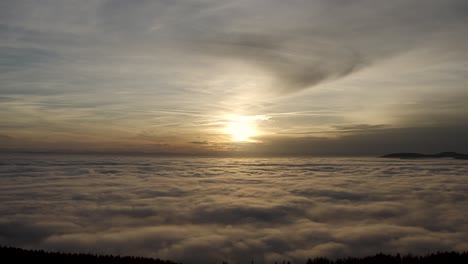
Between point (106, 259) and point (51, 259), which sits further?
point (106, 259)

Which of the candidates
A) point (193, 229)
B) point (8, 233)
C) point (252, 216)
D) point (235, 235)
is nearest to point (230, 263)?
point (235, 235)

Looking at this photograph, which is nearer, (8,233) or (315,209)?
(8,233)

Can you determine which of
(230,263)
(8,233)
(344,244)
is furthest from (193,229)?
(8,233)

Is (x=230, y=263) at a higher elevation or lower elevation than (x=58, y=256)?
lower

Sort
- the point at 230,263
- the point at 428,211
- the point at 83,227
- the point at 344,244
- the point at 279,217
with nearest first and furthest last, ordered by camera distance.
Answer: the point at 230,263
the point at 344,244
the point at 83,227
the point at 279,217
the point at 428,211

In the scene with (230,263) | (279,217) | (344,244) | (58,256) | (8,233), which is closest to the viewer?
(58,256)

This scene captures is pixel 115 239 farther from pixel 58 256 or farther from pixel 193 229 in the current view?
Answer: pixel 58 256

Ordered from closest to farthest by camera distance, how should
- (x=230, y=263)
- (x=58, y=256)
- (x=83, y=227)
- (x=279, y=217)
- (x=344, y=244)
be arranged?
(x=58, y=256) < (x=230, y=263) < (x=344, y=244) < (x=83, y=227) < (x=279, y=217)

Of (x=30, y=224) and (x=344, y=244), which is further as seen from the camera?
(x=30, y=224)

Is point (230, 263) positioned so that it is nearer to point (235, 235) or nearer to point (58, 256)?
point (235, 235)
